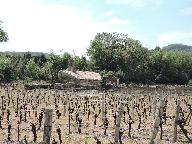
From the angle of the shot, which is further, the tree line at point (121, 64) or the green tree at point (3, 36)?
the tree line at point (121, 64)

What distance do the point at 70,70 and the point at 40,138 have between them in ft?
185

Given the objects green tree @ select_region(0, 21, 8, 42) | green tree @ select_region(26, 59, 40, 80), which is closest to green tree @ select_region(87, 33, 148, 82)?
green tree @ select_region(26, 59, 40, 80)

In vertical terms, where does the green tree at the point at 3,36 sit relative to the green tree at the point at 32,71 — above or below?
above

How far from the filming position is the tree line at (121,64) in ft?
270

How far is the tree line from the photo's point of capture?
8233 cm

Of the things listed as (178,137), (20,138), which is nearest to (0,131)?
(20,138)

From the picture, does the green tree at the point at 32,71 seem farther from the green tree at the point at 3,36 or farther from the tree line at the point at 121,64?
the green tree at the point at 3,36

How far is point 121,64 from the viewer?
85.9 metres

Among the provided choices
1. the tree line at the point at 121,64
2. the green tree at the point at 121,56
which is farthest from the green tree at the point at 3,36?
the green tree at the point at 121,56

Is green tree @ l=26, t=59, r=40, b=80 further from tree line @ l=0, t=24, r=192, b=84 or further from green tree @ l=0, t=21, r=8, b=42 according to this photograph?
green tree @ l=0, t=21, r=8, b=42

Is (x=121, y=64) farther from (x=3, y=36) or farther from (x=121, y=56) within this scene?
(x=3, y=36)

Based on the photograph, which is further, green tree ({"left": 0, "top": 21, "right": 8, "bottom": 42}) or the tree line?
the tree line

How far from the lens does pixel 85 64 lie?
94500 mm

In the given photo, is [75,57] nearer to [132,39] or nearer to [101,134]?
[132,39]
